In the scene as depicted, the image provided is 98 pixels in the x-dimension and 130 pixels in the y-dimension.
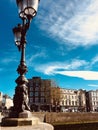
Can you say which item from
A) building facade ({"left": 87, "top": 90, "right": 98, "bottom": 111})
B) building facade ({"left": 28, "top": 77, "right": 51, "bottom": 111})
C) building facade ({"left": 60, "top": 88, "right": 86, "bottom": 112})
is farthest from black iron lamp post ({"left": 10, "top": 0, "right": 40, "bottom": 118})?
building facade ({"left": 87, "top": 90, "right": 98, "bottom": 111})

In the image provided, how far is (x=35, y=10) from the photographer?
20.6ft

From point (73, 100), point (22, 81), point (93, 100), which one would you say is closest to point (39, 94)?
point (73, 100)

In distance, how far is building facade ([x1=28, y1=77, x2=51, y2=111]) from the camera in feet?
252

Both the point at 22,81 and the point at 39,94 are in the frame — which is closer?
the point at 22,81

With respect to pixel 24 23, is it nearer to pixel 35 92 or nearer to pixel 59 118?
pixel 59 118

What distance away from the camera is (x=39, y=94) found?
3081 inches

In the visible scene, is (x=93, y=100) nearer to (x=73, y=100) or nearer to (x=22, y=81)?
(x=73, y=100)

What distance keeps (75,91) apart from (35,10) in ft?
318

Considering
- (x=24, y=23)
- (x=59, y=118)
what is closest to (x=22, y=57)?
(x=24, y=23)

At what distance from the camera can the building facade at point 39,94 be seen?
252ft

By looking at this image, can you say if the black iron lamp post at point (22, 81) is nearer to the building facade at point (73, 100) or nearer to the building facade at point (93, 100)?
the building facade at point (73, 100)

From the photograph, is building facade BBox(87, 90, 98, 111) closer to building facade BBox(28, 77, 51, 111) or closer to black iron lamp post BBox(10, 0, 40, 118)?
building facade BBox(28, 77, 51, 111)

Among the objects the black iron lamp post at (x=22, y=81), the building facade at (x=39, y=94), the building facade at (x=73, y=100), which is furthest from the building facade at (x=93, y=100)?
the black iron lamp post at (x=22, y=81)

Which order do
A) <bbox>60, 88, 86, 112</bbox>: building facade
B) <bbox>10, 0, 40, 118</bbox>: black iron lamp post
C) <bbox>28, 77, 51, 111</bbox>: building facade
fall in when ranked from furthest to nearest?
<bbox>60, 88, 86, 112</bbox>: building facade → <bbox>28, 77, 51, 111</bbox>: building facade → <bbox>10, 0, 40, 118</bbox>: black iron lamp post
